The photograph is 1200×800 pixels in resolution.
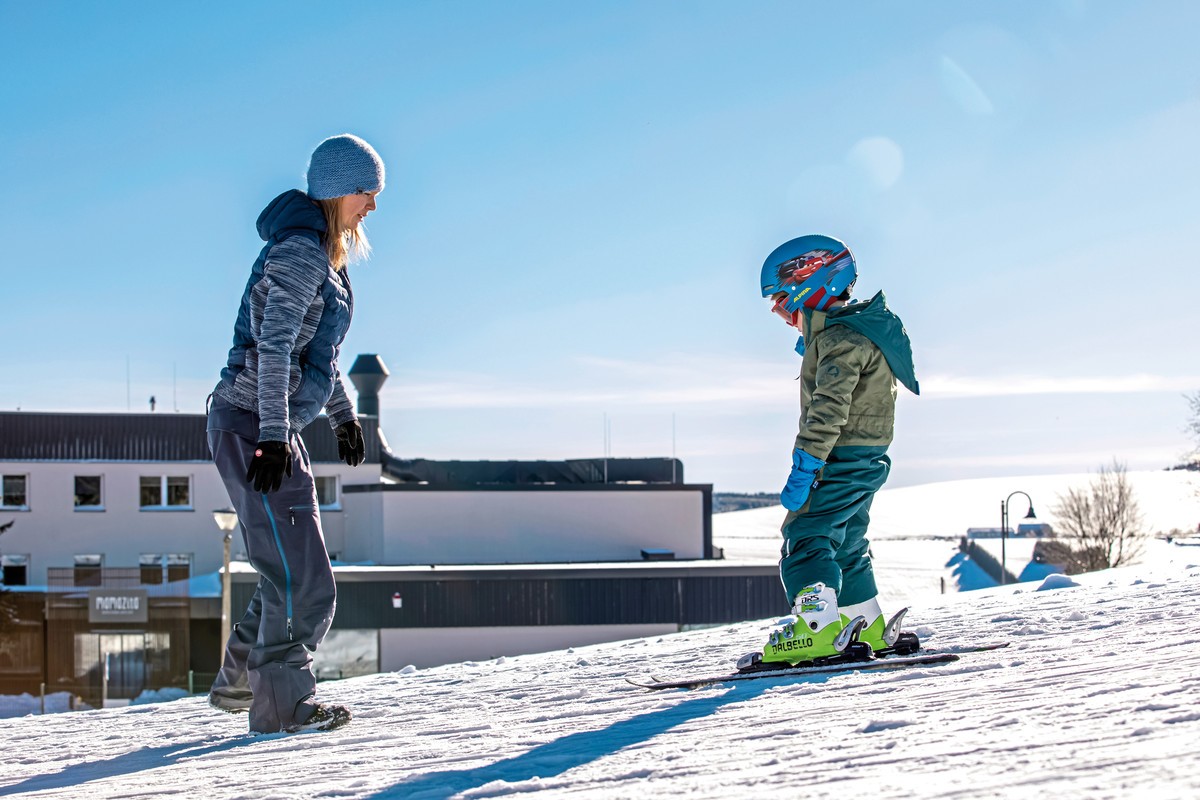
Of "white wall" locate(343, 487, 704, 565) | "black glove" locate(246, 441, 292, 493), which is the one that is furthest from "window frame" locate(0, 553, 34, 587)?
"black glove" locate(246, 441, 292, 493)

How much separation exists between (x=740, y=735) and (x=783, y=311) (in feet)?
6.28

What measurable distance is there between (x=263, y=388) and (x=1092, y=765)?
2782mm

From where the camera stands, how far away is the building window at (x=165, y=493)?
3881 centimetres

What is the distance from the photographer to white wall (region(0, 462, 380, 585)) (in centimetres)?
3806

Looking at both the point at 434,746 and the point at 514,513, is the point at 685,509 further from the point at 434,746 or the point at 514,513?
the point at 434,746

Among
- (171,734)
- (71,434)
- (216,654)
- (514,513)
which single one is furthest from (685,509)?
(171,734)

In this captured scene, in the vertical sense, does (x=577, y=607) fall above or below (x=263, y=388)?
below

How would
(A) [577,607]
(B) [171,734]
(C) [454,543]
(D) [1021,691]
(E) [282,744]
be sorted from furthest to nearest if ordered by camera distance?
1. (C) [454,543]
2. (A) [577,607]
3. (B) [171,734]
4. (E) [282,744]
5. (D) [1021,691]

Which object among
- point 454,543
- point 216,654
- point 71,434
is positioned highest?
point 71,434

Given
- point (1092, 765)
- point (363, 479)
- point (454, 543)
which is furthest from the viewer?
point (363, 479)

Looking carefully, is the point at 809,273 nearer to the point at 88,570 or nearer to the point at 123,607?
the point at 123,607

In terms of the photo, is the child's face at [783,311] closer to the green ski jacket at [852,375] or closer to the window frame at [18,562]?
the green ski jacket at [852,375]

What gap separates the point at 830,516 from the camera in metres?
4.43

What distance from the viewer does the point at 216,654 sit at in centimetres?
3306
